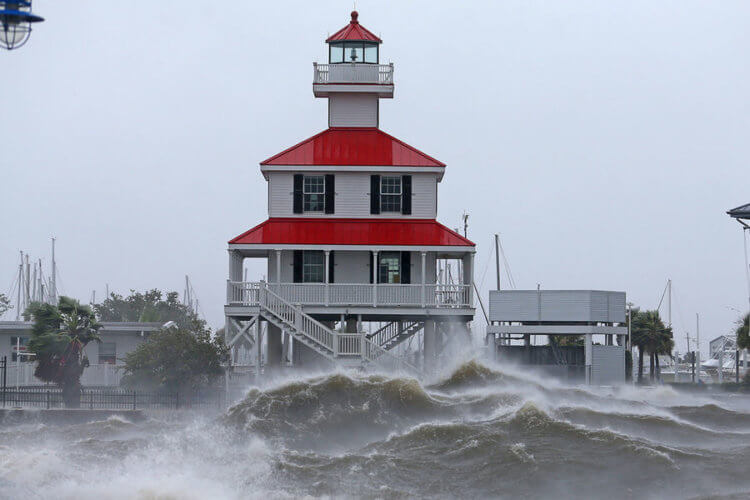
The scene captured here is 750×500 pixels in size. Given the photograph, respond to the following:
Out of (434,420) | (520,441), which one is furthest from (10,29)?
(434,420)

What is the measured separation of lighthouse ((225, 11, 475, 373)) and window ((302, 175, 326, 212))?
4 centimetres

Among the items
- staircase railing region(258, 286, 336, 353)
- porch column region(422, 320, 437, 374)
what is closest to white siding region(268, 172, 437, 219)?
staircase railing region(258, 286, 336, 353)

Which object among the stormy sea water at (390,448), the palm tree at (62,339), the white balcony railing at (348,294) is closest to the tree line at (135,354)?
the palm tree at (62,339)

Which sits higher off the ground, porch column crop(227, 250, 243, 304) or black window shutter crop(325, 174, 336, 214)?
black window shutter crop(325, 174, 336, 214)

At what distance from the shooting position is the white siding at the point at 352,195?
4759 centimetres

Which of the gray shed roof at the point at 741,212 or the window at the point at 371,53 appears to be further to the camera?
the gray shed roof at the point at 741,212

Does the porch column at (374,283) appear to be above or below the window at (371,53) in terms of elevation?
below

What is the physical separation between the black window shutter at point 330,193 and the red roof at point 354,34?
6.90m

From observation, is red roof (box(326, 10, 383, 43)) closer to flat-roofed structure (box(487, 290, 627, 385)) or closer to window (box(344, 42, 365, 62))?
window (box(344, 42, 365, 62))

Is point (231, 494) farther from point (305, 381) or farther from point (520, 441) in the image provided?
point (305, 381)

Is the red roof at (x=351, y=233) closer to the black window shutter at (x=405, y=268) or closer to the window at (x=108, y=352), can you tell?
the black window shutter at (x=405, y=268)

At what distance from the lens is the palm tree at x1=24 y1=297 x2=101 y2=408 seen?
45.7m

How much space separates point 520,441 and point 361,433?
5717mm

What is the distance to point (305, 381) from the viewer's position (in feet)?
128
